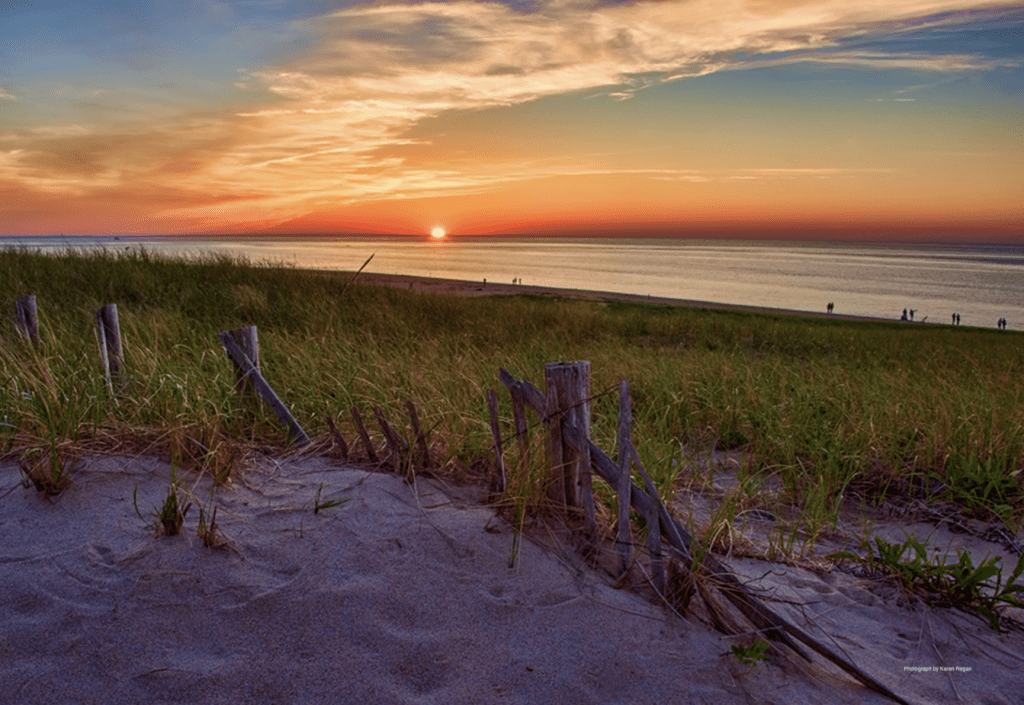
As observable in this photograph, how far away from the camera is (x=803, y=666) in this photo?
2779 millimetres

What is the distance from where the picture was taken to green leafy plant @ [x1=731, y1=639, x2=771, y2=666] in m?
2.64

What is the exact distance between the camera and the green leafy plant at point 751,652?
A: 2.64 meters

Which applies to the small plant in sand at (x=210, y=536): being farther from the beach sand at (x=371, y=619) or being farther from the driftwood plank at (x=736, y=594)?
the driftwood plank at (x=736, y=594)

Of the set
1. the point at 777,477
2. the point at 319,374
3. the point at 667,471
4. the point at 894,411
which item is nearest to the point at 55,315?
the point at 319,374

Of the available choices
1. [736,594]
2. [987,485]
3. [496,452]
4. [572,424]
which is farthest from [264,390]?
[987,485]

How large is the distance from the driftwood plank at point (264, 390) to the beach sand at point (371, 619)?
0.91m

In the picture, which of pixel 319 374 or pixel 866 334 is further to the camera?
pixel 866 334

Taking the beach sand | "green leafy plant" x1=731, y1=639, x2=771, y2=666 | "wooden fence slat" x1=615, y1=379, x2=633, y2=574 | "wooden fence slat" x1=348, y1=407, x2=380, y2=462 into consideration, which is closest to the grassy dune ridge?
"wooden fence slat" x1=348, y1=407, x2=380, y2=462

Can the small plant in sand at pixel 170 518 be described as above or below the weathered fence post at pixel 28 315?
below

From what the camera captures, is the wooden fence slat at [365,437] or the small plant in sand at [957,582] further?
the wooden fence slat at [365,437]

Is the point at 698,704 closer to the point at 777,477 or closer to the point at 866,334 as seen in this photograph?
the point at 777,477

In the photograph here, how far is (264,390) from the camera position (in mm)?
4527

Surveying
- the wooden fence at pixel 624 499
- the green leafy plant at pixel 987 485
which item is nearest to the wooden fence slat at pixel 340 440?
the wooden fence at pixel 624 499

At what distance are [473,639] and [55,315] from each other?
8635mm
